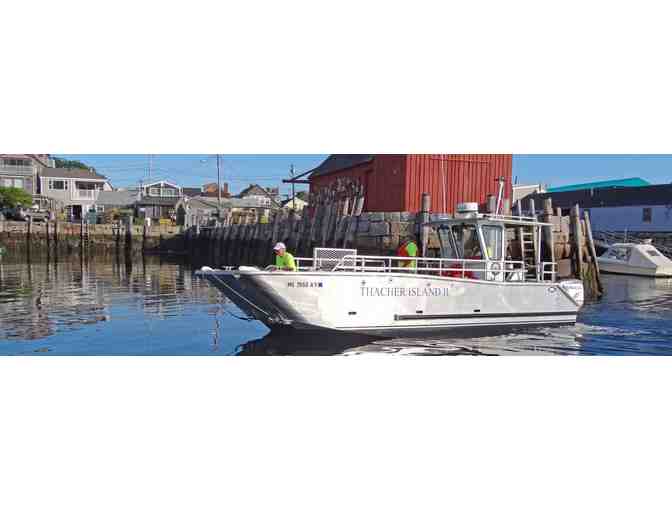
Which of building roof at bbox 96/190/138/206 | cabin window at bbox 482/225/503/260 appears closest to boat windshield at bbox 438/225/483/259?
cabin window at bbox 482/225/503/260

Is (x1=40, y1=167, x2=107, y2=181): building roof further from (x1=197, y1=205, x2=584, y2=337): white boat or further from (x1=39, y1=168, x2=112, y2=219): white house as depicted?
(x1=197, y1=205, x2=584, y2=337): white boat

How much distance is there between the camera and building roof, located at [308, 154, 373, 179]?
2532cm

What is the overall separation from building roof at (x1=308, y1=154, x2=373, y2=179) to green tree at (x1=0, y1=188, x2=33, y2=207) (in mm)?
30046

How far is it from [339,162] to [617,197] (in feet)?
84.8

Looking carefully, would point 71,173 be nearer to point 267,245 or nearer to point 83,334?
point 267,245

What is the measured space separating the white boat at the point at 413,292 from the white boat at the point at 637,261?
19.6m

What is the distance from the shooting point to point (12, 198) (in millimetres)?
50094

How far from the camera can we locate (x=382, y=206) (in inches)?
910

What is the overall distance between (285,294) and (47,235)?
39379 millimetres

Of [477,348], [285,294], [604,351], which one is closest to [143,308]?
[285,294]

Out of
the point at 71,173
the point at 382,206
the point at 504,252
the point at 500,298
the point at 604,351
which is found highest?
the point at 71,173

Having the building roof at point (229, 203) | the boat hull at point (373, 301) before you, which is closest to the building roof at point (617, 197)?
the boat hull at point (373, 301)

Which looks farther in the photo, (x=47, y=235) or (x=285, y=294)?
(x=47, y=235)

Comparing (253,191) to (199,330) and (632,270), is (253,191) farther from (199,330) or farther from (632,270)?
(199,330)
